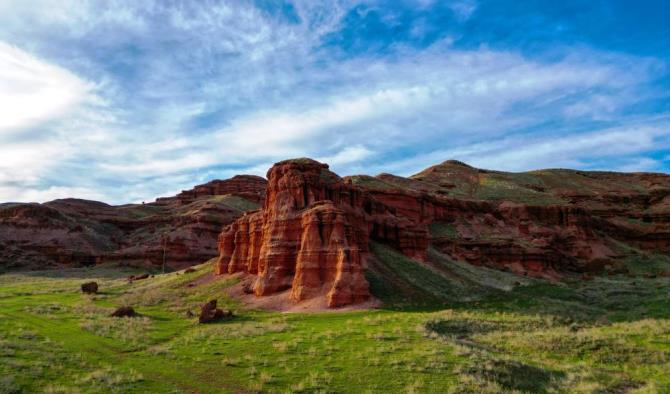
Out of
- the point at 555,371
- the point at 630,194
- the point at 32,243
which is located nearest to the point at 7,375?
the point at 555,371

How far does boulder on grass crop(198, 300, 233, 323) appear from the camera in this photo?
3256 cm

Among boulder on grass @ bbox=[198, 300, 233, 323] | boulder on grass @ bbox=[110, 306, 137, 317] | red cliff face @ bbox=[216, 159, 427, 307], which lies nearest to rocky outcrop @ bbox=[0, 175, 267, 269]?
red cliff face @ bbox=[216, 159, 427, 307]

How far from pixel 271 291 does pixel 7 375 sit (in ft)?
76.4

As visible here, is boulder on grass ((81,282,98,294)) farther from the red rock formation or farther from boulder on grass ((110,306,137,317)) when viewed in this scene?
boulder on grass ((110,306,137,317))

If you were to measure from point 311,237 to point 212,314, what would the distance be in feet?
33.3

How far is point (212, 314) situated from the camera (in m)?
33.2

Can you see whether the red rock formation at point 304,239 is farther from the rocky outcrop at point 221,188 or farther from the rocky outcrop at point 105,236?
the rocky outcrop at point 221,188

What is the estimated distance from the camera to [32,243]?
3620 inches

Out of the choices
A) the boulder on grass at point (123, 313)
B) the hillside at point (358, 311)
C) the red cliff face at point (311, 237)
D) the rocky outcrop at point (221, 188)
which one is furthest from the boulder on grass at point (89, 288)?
the rocky outcrop at point (221, 188)

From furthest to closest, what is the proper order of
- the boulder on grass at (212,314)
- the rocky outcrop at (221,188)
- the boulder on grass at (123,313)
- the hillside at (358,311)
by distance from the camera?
the rocky outcrop at (221,188), the boulder on grass at (123,313), the boulder on grass at (212,314), the hillside at (358,311)

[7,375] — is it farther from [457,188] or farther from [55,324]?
[457,188]

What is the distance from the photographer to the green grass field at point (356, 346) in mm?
18641

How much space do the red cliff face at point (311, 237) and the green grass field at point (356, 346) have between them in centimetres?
350

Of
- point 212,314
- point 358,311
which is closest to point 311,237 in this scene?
point 358,311
